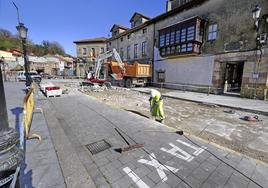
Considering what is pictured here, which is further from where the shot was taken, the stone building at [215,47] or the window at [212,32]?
the window at [212,32]

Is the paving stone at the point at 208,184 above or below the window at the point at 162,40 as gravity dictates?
below

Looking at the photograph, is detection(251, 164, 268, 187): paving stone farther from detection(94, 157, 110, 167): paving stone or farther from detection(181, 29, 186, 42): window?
detection(181, 29, 186, 42): window

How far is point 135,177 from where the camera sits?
2.39 meters

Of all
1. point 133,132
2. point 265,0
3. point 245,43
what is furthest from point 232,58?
point 133,132

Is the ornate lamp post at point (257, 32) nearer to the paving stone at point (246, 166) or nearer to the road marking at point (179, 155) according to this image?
the paving stone at point (246, 166)

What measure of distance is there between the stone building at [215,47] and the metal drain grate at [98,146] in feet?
37.4

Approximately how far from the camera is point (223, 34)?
1141 cm

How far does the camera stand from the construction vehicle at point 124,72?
1614 centimetres

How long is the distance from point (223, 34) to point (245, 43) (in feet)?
6.23

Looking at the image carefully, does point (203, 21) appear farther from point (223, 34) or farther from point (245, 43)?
point (245, 43)

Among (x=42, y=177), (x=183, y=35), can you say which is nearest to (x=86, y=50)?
(x=183, y=35)

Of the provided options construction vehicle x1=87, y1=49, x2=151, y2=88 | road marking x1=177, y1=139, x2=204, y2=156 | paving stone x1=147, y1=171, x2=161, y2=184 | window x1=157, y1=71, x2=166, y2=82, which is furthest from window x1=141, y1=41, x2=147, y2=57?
paving stone x1=147, y1=171, x2=161, y2=184

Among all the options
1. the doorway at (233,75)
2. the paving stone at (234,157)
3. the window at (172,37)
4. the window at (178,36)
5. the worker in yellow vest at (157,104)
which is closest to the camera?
the paving stone at (234,157)

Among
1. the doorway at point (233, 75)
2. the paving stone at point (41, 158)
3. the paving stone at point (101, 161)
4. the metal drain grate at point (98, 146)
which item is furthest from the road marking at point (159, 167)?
the doorway at point (233, 75)
